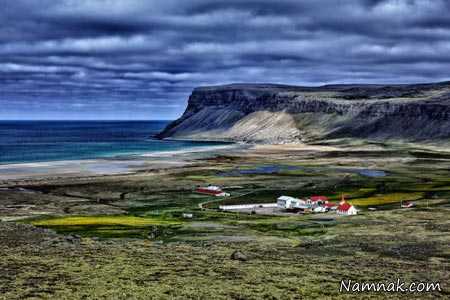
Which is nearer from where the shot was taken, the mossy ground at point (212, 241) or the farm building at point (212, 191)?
the mossy ground at point (212, 241)

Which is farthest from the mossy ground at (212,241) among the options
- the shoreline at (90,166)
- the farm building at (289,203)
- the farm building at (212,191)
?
the shoreline at (90,166)

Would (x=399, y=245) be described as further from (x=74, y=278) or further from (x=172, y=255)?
(x=74, y=278)

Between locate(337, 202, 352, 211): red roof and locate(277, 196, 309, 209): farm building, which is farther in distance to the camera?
locate(277, 196, 309, 209): farm building

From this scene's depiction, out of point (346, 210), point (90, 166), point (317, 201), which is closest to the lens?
point (346, 210)

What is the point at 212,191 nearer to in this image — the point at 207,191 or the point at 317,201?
the point at 207,191

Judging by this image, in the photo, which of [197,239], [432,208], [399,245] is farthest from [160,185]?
[399,245]

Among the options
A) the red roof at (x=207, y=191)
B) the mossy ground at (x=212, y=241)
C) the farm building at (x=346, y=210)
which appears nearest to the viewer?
the mossy ground at (x=212, y=241)

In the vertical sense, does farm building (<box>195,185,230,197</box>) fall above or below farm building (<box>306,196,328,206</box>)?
above

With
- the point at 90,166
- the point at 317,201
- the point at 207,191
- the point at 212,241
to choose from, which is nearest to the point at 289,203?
the point at 317,201

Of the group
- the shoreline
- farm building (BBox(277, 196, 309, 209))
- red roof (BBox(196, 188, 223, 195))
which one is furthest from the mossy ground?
the shoreline

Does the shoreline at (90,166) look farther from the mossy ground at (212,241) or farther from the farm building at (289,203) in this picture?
the farm building at (289,203)

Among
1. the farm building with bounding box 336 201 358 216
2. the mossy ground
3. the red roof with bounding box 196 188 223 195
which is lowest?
the farm building with bounding box 336 201 358 216

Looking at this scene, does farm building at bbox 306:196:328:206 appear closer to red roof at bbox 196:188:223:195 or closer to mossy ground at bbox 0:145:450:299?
mossy ground at bbox 0:145:450:299
